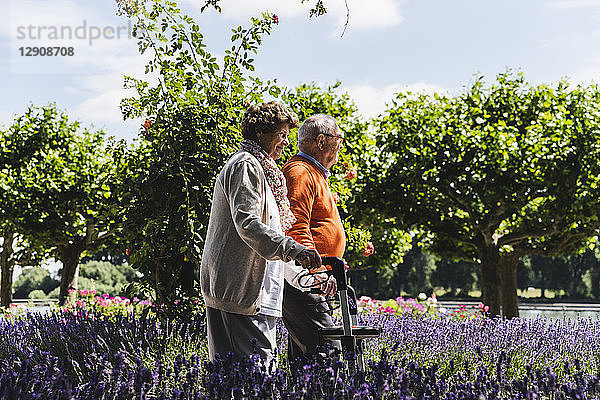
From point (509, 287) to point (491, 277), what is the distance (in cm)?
155

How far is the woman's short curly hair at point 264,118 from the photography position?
10.3 feet

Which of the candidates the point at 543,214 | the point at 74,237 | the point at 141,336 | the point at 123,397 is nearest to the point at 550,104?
the point at 543,214

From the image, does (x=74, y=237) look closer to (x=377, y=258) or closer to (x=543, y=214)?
(x=377, y=258)

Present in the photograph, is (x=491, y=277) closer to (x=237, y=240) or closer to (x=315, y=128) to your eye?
(x=315, y=128)

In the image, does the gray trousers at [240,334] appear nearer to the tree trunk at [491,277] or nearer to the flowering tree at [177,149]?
the flowering tree at [177,149]

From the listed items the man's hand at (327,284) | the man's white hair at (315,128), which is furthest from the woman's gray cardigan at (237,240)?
the man's white hair at (315,128)

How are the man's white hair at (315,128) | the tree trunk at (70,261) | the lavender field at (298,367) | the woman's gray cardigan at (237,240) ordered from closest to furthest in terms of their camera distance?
the lavender field at (298,367), the woman's gray cardigan at (237,240), the man's white hair at (315,128), the tree trunk at (70,261)

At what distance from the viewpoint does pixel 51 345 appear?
523 centimetres

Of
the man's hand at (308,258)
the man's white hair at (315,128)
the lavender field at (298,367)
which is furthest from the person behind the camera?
the man's white hair at (315,128)

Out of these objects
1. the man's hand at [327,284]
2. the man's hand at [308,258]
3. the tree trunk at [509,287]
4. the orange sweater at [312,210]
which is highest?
the orange sweater at [312,210]

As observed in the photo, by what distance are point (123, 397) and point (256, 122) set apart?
1.53 m

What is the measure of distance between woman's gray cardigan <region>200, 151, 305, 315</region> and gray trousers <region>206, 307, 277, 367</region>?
0.17ft

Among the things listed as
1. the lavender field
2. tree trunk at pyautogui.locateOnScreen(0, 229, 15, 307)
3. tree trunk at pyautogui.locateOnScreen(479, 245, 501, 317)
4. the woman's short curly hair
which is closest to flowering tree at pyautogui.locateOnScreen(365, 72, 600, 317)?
tree trunk at pyautogui.locateOnScreen(479, 245, 501, 317)

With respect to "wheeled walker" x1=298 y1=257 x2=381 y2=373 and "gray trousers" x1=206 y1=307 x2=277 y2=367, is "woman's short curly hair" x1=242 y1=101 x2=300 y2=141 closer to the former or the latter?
"wheeled walker" x1=298 y1=257 x2=381 y2=373
